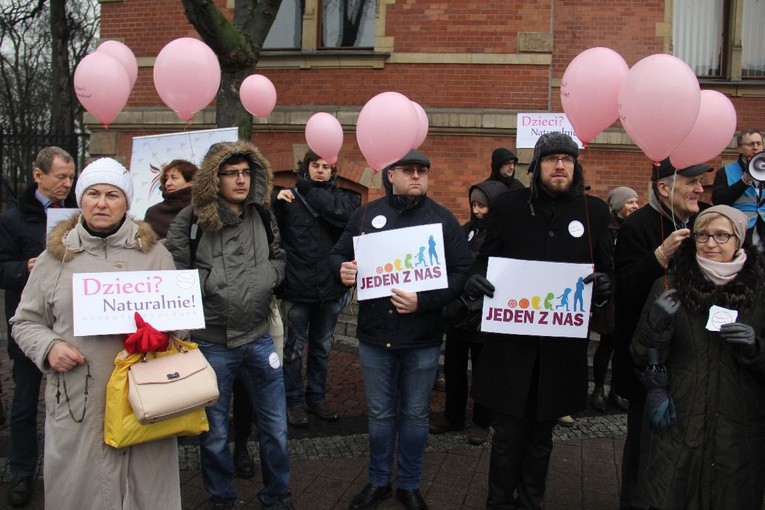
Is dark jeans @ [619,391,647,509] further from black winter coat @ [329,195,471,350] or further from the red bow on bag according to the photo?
the red bow on bag

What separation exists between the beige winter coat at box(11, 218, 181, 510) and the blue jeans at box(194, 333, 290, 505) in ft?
1.79

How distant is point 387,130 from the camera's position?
3.68 meters

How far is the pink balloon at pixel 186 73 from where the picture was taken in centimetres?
537

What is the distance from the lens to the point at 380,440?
373cm

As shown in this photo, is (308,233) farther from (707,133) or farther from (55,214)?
(707,133)

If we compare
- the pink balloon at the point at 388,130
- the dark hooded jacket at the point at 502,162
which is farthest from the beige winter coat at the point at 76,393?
the dark hooded jacket at the point at 502,162

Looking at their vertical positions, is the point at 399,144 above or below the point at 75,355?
above

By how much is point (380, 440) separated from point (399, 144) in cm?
173

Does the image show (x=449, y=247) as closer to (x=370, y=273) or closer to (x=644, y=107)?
(x=370, y=273)

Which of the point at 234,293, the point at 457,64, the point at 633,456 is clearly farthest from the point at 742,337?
the point at 457,64

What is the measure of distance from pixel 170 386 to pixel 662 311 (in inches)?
88.3

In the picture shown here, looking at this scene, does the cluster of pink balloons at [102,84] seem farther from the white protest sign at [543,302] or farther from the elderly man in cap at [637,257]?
the elderly man in cap at [637,257]

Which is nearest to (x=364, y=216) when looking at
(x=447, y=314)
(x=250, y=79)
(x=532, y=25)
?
(x=447, y=314)

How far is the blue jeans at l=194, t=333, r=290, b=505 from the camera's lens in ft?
11.3
